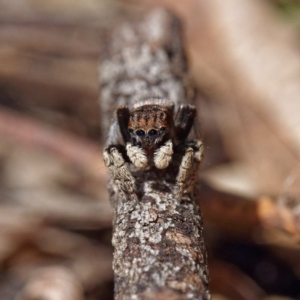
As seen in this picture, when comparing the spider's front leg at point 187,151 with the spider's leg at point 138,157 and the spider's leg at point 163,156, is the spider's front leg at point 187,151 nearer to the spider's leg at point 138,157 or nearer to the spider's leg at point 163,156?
the spider's leg at point 163,156

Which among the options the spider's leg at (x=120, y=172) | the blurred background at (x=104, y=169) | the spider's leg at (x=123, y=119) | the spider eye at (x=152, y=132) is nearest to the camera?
the spider's leg at (x=120, y=172)

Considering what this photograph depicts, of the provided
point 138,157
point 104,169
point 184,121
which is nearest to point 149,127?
point 138,157

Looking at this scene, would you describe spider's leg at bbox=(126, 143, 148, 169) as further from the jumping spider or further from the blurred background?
the blurred background

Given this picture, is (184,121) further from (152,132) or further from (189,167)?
(189,167)

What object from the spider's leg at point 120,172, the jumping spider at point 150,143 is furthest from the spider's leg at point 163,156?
the spider's leg at point 120,172

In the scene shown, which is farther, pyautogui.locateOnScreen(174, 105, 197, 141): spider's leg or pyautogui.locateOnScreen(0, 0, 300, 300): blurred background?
pyautogui.locateOnScreen(0, 0, 300, 300): blurred background

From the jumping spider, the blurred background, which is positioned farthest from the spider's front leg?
the blurred background

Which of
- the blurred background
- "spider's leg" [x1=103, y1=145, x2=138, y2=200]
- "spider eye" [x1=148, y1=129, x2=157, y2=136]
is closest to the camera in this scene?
"spider's leg" [x1=103, y1=145, x2=138, y2=200]
